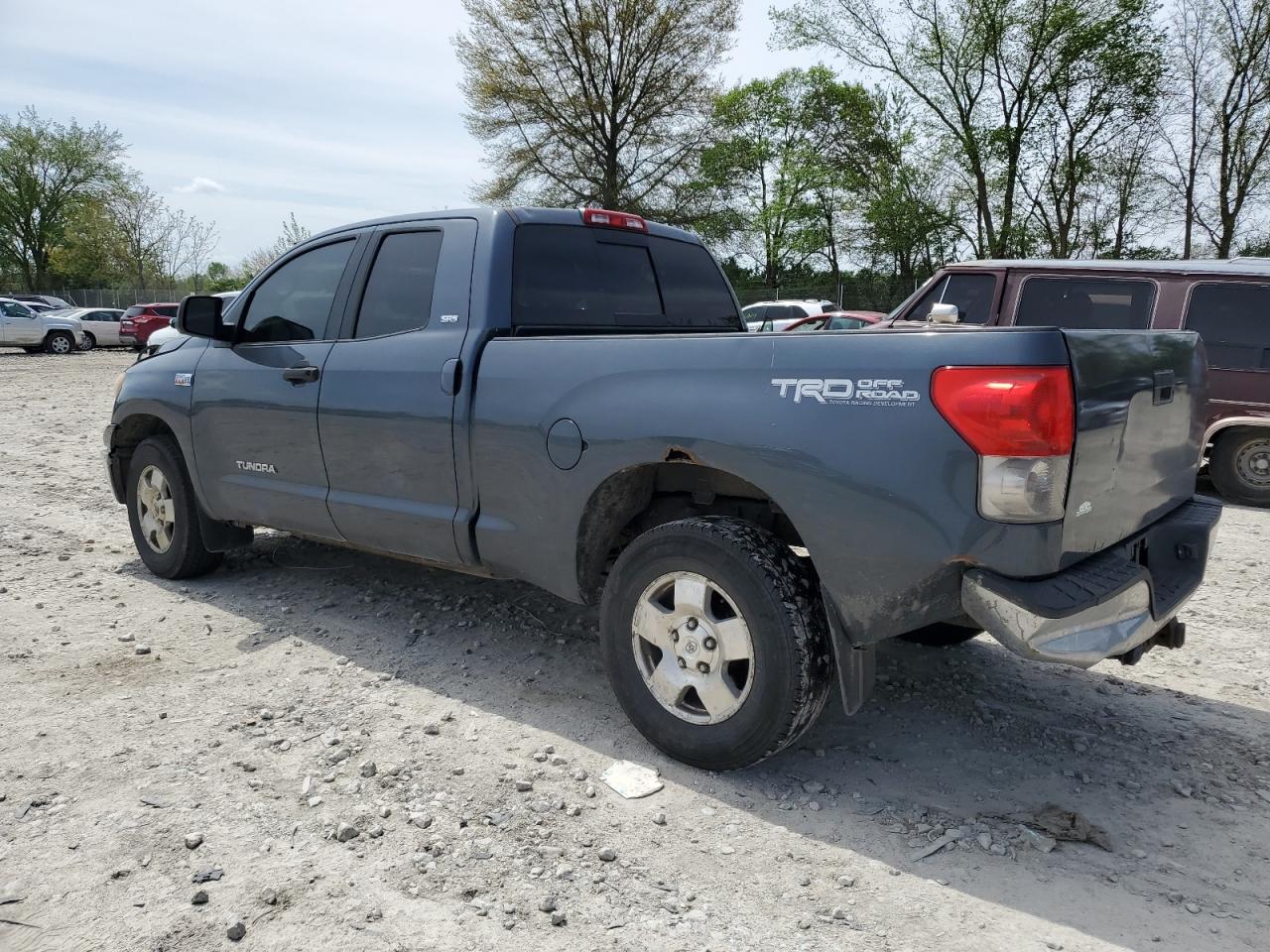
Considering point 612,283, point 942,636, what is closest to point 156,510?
point 612,283

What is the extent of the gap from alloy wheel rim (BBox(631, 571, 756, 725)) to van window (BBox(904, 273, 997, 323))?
5.97m

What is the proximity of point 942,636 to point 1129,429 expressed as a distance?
1581 millimetres

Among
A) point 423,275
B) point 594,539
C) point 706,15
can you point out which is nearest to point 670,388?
point 594,539

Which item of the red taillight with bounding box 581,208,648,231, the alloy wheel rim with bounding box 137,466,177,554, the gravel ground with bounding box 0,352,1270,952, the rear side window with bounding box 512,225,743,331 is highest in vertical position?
the red taillight with bounding box 581,208,648,231

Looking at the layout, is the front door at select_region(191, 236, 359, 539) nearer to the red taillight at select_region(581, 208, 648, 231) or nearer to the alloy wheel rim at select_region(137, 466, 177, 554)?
the alloy wheel rim at select_region(137, 466, 177, 554)

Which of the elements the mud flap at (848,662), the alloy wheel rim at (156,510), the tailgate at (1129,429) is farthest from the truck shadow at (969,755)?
Result: the tailgate at (1129,429)

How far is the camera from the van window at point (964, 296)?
27.5 ft

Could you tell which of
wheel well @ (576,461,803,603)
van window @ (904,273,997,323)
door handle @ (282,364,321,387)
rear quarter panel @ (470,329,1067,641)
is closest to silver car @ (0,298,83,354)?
van window @ (904,273,997,323)

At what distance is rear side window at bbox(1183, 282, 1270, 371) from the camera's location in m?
7.86

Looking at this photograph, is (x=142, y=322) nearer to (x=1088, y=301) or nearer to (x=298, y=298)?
(x=298, y=298)

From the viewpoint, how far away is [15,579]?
550 centimetres

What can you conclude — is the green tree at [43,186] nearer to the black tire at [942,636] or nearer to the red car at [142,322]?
the red car at [142,322]

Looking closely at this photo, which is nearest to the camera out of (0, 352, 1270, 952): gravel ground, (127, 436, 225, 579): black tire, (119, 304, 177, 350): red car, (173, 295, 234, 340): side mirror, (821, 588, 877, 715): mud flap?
(0, 352, 1270, 952): gravel ground

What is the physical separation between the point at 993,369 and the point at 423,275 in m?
2.58
